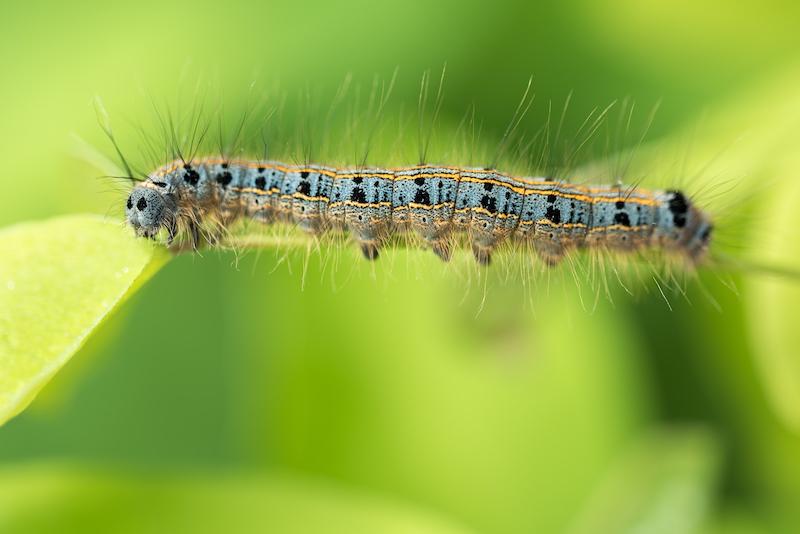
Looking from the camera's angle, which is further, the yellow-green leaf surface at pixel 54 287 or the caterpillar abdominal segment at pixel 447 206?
the caterpillar abdominal segment at pixel 447 206

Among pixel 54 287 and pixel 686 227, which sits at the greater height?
pixel 686 227

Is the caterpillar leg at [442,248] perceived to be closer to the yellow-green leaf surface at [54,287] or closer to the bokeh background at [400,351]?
the bokeh background at [400,351]

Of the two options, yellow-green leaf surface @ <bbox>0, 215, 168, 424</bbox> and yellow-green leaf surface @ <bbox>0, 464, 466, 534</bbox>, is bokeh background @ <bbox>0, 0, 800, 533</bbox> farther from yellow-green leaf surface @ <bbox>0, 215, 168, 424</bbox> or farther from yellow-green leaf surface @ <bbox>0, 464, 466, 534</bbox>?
yellow-green leaf surface @ <bbox>0, 215, 168, 424</bbox>

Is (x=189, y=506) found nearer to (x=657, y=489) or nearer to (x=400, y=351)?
(x=400, y=351)

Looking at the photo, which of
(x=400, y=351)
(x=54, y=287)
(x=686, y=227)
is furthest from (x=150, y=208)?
(x=686, y=227)

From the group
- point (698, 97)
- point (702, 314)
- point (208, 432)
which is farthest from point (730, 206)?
point (208, 432)

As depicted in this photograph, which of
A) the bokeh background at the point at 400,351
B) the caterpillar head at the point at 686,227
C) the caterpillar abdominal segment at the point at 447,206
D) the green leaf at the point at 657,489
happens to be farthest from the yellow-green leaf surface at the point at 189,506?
the caterpillar head at the point at 686,227

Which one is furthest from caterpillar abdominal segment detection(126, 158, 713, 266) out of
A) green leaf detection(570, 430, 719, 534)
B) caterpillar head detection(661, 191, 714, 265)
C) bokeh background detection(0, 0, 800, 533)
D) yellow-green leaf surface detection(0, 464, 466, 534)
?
yellow-green leaf surface detection(0, 464, 466, 534)
